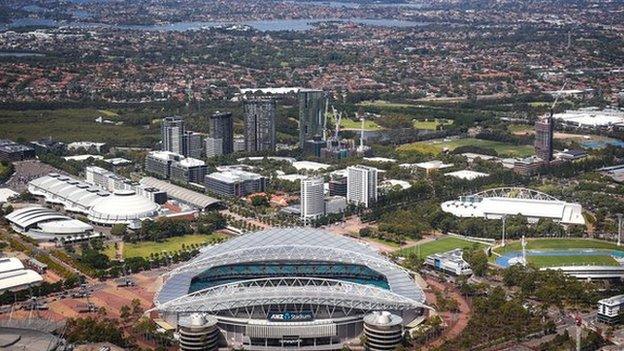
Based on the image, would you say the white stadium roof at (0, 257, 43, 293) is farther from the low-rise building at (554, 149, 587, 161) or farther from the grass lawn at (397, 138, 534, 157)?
the low-rise building at (554, 149, 587, 161)

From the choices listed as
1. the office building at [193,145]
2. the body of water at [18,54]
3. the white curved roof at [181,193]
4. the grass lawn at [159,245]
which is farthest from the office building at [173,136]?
the body of water at [18,54]

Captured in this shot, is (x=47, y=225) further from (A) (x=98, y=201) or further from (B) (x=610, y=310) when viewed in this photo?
(B) (x=610, y=310)

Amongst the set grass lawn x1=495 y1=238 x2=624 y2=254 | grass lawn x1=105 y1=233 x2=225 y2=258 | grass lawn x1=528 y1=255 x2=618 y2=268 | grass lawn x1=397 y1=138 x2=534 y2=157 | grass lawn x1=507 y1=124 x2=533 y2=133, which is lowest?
grass lawn x1=105 y1=233 x2=225 y2=258

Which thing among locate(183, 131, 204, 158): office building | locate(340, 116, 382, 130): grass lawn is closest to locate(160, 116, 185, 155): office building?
locate(183, 131, 204, 158): office building

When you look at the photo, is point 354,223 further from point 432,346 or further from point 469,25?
point 469,25

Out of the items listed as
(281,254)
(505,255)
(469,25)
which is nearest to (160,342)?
(281,254)
